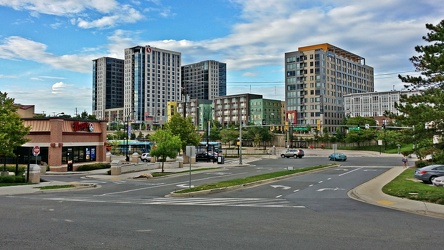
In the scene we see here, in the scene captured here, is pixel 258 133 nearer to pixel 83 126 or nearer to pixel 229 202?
pixel 83 126

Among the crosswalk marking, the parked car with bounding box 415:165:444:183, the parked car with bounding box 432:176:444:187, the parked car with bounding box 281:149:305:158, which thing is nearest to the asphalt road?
the crosswalk marking

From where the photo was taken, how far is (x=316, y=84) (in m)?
138

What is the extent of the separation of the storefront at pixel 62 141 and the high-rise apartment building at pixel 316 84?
96.3 meters

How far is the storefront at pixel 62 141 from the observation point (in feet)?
139

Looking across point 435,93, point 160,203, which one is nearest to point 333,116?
point 435,93

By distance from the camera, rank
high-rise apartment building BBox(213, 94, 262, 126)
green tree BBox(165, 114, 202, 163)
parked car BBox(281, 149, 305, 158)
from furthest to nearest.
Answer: high-rise apartment building BBox(213, 94, 262, 126) → parked car BBox(281, 149, 305, 158) → green tree BBox(165, 114, 202, 163)

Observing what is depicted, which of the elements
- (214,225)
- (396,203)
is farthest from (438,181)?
(214,225)

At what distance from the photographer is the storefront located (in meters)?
42.3

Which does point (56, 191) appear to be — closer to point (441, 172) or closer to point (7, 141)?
point (7, 141)

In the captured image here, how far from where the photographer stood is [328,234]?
429 inches

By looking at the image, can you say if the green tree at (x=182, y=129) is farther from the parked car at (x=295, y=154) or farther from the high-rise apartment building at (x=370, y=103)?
the high-rise apartment building at (x=370, y=103)

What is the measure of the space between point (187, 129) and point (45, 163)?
746 inches

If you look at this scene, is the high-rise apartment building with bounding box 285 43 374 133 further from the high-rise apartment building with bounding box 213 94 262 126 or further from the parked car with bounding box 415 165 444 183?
the parked car with bounding box 415 165 444 183

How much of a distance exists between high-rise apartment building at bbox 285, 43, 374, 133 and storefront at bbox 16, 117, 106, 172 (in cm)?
9631
